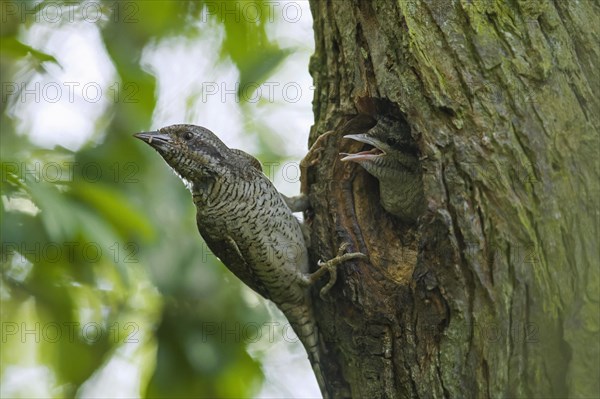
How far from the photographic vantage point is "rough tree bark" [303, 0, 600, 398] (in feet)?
9.46

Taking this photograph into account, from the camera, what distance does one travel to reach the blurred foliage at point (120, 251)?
3658 millimetres

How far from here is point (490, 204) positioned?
304 centimetres

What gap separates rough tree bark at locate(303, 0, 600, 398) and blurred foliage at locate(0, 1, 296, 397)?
108 centimetres

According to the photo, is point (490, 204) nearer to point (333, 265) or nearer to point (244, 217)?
point (333, 265)

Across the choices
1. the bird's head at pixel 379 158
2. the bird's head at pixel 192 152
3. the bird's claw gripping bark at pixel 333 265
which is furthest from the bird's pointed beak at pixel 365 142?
the bird's head at pixel 192 152

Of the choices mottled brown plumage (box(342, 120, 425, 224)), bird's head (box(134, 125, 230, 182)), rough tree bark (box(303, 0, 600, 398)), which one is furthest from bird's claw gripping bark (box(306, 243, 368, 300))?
bird's head (box(134, 125, 230, 182))

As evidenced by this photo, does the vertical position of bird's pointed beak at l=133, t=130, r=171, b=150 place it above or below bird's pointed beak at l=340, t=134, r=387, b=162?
above

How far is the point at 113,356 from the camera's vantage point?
15.7ft

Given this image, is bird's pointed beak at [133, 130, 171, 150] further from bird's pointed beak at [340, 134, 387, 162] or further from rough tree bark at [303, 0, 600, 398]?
rough tree bark at [303, 0, 600, 398]

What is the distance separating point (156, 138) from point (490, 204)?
6.81 feet

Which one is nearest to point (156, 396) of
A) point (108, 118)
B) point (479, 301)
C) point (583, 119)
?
point (108, 118)

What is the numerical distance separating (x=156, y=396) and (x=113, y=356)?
2.57ft

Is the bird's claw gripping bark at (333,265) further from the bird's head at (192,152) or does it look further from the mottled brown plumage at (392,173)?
the bird's head at (192,152)

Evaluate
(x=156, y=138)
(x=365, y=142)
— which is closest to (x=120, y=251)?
(x=156, y=138)
